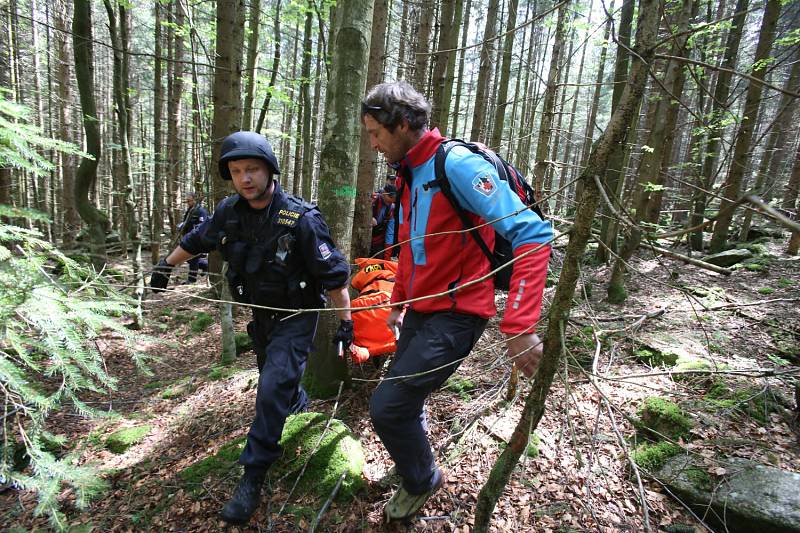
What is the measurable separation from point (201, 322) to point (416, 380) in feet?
23.6

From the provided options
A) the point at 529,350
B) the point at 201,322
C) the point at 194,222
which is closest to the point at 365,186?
the point at 194,222

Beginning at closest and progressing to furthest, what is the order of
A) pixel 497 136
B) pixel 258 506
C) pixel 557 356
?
pixel 557 356, pixel 258 506, pixel 497 136

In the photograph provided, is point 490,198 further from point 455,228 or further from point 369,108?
point 369,108

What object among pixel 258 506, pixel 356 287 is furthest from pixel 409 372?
pixel 356 287

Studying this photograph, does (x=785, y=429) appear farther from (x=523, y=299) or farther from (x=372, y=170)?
(x=372, y=170)

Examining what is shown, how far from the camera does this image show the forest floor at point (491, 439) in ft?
8.09

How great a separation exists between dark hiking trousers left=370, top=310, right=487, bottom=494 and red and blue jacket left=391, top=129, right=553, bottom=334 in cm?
10

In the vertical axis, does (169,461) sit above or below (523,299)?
below

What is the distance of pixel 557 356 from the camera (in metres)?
1.58

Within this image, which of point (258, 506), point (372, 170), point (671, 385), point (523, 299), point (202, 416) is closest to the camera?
point (523, 299)

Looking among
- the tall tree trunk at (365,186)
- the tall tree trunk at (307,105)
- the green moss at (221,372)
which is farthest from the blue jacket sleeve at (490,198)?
the tall tree trunk at (307,105)

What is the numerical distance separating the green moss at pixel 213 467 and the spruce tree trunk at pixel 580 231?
2099 mm

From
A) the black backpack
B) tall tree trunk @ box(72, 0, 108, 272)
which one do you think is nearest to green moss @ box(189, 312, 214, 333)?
tall tree trunk @ box(72, 0, 108, 272)

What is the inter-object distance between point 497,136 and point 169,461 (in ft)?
32.4
